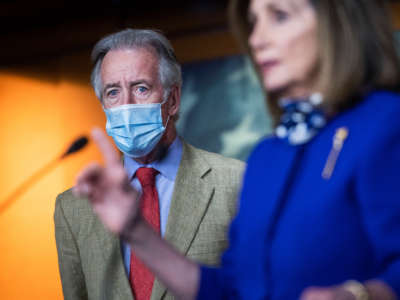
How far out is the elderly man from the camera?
5.06 ft

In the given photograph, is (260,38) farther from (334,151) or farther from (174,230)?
(174,230)

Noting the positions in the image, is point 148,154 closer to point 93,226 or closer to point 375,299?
point 93,226

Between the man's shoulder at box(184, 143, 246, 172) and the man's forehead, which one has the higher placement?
the man's forehead

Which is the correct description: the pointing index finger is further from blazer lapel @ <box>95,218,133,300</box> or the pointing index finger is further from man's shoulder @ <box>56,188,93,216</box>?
man's shoulder @ <box>56,188,93,216</box>

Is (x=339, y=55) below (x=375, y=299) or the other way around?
the other way around

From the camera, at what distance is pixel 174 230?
1.55 m

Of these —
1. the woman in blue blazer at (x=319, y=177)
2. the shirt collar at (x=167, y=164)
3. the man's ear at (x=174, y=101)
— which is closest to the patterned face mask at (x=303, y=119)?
the woman in blue blazer at (x=319, y=177)

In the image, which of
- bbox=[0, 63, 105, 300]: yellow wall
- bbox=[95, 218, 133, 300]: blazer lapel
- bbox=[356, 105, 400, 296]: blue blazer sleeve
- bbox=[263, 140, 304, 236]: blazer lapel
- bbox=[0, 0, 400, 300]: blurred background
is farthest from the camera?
bbox=[0, 63, 105, 300]: yellow wall

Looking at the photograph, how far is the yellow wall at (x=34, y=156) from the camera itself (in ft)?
11.0

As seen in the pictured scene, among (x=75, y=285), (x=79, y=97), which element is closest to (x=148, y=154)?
(x=75, y=285)

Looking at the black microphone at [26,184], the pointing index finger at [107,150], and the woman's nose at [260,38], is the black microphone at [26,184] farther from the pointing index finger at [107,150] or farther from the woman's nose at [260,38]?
the woman's nose at [260,38]

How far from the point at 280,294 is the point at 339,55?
348mm

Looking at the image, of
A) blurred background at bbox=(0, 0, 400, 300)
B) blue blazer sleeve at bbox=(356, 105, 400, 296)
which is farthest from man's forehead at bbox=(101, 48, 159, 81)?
blurred background at bbox=(0, 0, 400, 300)

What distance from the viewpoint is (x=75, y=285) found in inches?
65.7
